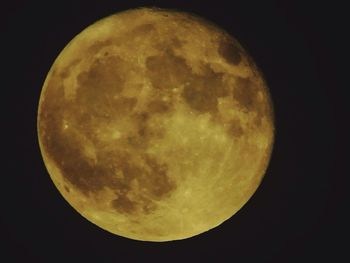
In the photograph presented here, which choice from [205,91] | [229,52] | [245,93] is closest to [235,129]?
[245,93]

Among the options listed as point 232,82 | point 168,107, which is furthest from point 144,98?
point 232,82

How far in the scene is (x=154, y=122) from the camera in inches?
155

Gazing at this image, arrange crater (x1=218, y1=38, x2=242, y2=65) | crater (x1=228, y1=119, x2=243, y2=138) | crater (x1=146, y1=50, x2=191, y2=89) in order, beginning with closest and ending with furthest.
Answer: crater (x1=146, y1=50, x2=191, y2=89), crater (x1=228, y1=119, x2=243, y2=138), crater (x1=218, y1=38, x2=242, y2=65)

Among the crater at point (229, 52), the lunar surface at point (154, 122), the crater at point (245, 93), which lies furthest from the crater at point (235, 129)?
the crater at point (229, 52)

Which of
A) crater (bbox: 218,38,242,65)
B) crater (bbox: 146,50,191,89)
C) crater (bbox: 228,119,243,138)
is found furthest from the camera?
crater (bbox: 218,38,242,65)

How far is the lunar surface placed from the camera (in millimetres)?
3951

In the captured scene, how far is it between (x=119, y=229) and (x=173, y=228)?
55 cm

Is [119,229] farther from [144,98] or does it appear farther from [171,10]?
[171,10]

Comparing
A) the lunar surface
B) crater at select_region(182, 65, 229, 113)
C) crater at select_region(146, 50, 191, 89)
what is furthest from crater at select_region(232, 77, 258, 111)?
crater at select_region(146, 50, 191, 89)

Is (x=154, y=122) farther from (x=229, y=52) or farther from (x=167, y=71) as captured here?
(x=229, y=52)

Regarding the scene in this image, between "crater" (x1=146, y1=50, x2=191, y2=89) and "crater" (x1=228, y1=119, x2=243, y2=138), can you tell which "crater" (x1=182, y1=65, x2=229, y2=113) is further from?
"crater" (x1=228, y1=119, x2=243, y2=138)

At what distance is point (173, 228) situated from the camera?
4.47 m

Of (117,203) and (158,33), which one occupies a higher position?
(158,33)

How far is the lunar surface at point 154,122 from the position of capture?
395cm
